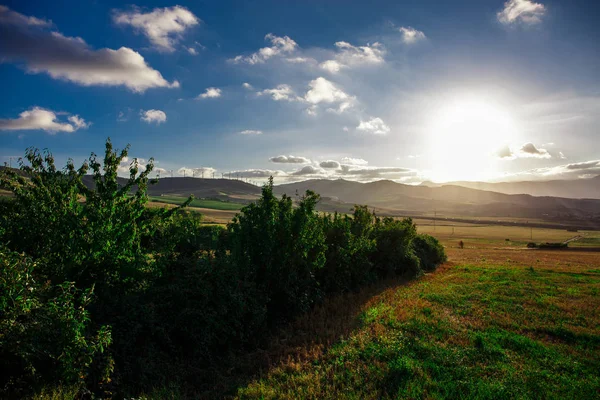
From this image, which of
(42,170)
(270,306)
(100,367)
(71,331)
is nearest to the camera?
(71,331)

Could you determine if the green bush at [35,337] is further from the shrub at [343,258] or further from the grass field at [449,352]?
the shrub at [343,258]

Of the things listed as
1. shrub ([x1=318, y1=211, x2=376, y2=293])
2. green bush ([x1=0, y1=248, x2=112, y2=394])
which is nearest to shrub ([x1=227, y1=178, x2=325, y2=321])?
shrub ([x1=318, y1=211, x2=376, y2=293])

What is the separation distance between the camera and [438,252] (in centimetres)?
3822

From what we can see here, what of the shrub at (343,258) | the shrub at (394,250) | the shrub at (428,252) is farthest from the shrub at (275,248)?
the shrub at (428,252)

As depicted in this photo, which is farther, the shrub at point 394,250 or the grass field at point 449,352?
the shrub at point 394,250

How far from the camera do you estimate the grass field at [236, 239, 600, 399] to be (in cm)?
954

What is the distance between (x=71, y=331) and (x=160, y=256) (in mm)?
5279

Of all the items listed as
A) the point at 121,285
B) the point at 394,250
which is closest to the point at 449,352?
the point at 121,285

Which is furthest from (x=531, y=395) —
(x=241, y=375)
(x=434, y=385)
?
(x=241, y=375)

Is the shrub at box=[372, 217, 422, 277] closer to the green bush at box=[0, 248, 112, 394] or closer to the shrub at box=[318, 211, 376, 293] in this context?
the shrub at box=[318, 211, 376, 293]

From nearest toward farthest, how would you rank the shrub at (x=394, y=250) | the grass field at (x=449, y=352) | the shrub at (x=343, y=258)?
the grass field at (x=449, y=352), the shrub at (x=343, y=258), the shrub at (x=394, y=250)

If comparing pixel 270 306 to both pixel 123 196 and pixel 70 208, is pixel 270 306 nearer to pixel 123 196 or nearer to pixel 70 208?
pixel 123 196

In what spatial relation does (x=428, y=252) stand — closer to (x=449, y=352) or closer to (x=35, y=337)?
(x=449, y=352)

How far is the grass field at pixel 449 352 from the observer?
954 cm
